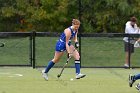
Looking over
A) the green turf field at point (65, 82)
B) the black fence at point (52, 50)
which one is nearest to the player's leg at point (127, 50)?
the black fence at point (52, 50)

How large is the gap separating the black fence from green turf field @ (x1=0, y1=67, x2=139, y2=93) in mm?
1235

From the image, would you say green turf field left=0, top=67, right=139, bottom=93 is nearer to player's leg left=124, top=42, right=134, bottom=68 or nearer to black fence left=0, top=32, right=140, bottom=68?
player's leg left=124, top=42, right=134, bottom=68

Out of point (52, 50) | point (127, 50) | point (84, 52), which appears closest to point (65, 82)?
point (127, 50)

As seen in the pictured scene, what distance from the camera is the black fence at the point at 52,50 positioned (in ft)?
63.8

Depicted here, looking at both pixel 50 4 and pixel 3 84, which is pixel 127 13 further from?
pixel 3 84

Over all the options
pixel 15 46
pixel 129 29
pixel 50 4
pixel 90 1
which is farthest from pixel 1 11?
pixel 129 29

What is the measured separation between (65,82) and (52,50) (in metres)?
6.84

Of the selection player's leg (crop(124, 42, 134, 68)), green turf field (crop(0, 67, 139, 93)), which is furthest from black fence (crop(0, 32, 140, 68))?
green turf field (crop(0, 67, 139, 93))

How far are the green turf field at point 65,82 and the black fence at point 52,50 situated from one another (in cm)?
124

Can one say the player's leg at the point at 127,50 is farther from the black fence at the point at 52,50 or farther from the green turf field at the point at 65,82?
the green turf field at the point at 65,82

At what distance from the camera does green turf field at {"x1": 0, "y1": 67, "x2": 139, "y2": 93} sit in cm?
1288

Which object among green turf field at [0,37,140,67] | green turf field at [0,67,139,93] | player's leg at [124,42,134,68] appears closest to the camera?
green turf field at [0,67,139,93]

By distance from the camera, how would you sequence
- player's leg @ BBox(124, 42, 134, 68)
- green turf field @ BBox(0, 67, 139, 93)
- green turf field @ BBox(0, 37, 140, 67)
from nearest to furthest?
green turf field @ BBox(0, 67, 139, 93), player's leg @ BBox(124, 42, 134, 68), green turf field @ BBox(0, 37, 140, 67)

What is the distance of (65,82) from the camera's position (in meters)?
14.5
